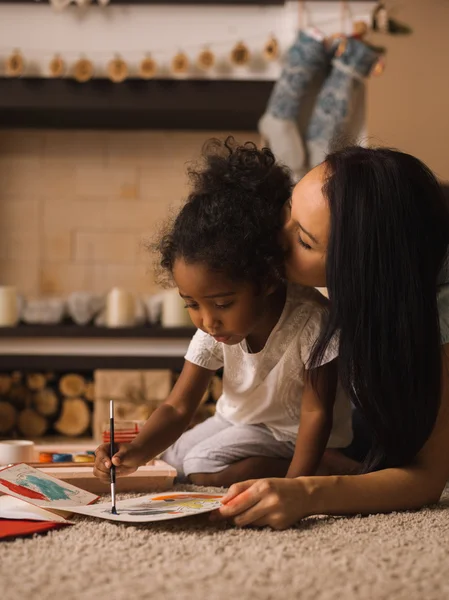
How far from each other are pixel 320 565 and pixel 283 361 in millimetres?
593

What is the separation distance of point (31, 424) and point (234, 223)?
172 cm

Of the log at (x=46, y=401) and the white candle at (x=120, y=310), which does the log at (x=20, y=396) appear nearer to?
the log at (x=46, y=401)

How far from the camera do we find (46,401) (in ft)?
9.27

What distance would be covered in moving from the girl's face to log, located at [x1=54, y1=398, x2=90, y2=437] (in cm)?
155

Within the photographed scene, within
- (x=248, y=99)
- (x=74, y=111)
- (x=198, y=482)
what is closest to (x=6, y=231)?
(x=74, y=111)

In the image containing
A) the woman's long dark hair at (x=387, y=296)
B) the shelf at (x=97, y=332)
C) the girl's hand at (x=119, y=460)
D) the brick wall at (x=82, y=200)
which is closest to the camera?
the woman's long dark hair at (x=387, y=296)

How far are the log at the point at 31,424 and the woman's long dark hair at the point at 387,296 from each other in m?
1.84

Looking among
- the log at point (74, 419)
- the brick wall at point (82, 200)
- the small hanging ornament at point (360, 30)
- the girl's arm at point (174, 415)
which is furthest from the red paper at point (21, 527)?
the small hanging ornament at point (360, 30)

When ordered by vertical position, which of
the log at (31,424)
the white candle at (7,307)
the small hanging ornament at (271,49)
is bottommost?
the log at (31,424)

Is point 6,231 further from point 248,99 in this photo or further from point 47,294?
point 248,99

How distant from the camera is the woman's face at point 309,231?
1.23m

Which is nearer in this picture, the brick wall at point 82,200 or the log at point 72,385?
the log at point 72,385

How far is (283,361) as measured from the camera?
150cm

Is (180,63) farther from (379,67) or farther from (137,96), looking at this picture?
(379,67)
